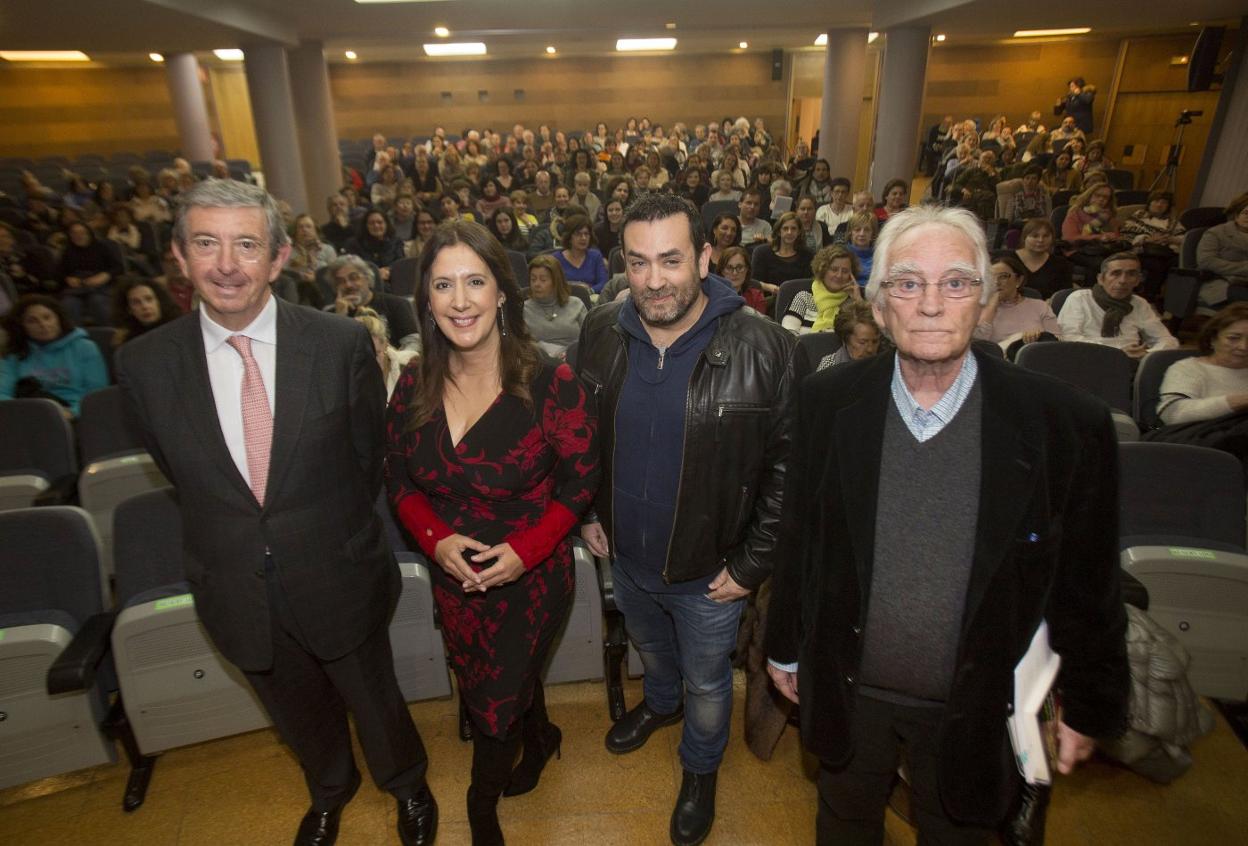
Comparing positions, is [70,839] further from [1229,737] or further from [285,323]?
[1229,737]

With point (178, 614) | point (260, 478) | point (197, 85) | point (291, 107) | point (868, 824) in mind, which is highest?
point (197, 85)

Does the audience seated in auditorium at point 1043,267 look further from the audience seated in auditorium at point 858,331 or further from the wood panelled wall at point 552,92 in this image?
the wood panelled wall at point 552,92

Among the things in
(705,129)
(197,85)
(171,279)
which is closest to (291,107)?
(197,85)

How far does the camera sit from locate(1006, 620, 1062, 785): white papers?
4.07ft

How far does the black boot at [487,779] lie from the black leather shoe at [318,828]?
1.49ft

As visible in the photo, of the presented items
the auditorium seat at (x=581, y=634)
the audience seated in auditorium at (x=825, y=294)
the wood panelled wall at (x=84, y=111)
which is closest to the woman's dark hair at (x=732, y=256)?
the audience seated in auditorium at (x=825, y=294)

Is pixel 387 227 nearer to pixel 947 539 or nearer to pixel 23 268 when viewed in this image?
pixel 23 268

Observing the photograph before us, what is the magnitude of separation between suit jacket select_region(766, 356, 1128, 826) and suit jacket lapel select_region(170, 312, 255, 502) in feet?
4.03

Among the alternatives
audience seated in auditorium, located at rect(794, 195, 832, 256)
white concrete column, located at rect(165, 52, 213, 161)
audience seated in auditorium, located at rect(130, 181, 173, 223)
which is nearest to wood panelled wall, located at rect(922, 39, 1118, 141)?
audience seated in auditorium, located at rect(794, 195, 832, 256)

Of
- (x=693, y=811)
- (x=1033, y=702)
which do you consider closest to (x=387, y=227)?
(x=693, y=811)

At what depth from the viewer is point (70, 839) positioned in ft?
6.60

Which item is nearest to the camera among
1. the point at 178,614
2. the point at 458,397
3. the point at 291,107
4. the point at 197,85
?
the point at 458,397

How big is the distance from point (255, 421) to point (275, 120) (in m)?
10.4

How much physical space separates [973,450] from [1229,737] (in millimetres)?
2075
